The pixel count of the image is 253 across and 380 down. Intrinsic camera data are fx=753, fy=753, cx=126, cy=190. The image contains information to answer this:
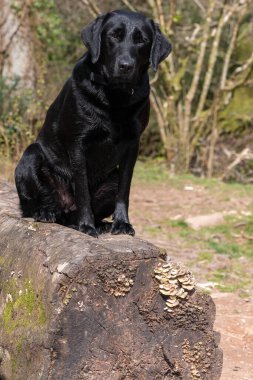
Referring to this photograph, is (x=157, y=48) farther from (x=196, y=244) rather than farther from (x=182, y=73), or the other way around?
(x=182, y=73)

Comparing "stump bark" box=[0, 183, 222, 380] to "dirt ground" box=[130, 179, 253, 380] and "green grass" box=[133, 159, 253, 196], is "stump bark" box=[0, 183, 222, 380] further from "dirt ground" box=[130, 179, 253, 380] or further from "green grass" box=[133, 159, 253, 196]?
"green grass" box=[133, 159, 253, 196]

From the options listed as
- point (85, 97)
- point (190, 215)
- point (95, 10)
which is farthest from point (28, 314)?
point (95, 10)

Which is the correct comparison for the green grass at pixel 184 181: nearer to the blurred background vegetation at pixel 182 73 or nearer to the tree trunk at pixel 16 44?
the blurred background vegetation at pixel 182 73

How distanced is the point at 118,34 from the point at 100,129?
552 millimetres

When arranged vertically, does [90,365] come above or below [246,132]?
above

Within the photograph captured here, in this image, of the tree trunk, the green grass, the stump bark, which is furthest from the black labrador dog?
the tree trunk

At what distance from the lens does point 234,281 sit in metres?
6.75

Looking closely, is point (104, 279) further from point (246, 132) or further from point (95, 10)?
point (246, 132)

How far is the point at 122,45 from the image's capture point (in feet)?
14.0

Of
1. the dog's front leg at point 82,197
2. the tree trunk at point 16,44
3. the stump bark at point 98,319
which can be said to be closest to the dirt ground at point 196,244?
the stump bark at point 98,319

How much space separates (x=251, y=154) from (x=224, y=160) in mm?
765

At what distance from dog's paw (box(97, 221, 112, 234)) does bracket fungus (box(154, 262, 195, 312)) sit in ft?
2.48

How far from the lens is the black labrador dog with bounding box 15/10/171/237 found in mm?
4309

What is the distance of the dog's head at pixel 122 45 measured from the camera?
4.22 meters
